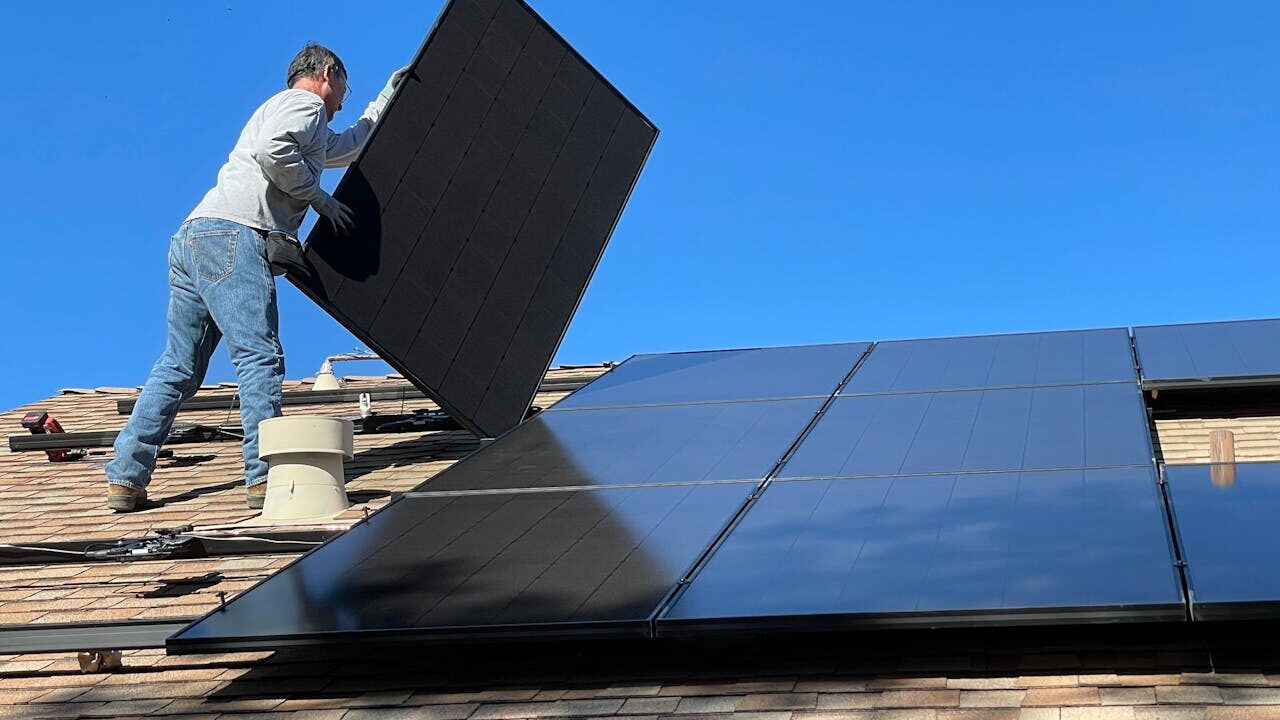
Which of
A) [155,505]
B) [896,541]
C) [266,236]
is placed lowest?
[896,541]

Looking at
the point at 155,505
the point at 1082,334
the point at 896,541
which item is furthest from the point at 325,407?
the point at 896,541

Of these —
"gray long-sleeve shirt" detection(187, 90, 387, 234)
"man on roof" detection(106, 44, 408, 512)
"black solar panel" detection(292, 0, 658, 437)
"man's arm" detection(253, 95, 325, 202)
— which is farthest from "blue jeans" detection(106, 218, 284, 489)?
"black solar panel" detection(292, 0, 658, 437)

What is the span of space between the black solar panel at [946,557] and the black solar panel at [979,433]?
0.73 ft

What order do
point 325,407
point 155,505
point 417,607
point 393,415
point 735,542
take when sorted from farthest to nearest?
point 325,407
point 393,415
point 155,505
point 735,542
point 417,607

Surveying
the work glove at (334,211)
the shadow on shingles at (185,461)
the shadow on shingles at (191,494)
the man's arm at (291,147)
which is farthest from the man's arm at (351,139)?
the shadow on shingles at (185,461)

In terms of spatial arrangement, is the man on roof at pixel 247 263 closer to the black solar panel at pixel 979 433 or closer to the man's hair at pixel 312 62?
the man's hair at pixel 312 62

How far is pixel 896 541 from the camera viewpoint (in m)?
4.58

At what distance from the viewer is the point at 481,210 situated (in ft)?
27.0

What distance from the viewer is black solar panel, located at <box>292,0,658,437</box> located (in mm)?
7539

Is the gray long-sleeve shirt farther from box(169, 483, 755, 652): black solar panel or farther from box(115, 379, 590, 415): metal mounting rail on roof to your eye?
box(115, 379, 590, 415): metal mounting rail on roof

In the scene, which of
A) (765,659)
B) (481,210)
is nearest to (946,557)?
(765,659)

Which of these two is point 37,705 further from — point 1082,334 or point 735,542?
point 1082,334

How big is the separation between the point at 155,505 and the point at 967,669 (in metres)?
5.13

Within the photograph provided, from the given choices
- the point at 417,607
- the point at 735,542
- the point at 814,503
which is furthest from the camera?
the point at 814,503
